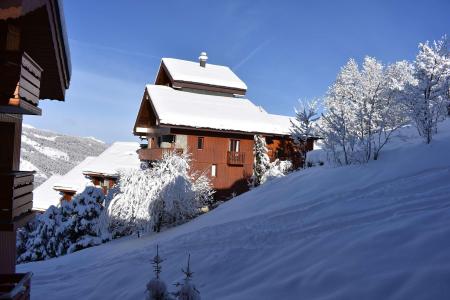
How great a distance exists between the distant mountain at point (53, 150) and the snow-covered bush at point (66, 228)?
3007 inches

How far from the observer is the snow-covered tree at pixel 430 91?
14688mm

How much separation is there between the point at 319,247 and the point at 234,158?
821 inches

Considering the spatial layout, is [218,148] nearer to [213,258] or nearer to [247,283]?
[213,258]

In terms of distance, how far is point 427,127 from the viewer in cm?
1455

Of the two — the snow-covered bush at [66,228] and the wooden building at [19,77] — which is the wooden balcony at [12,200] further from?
the snow-covered bush at [66,228]

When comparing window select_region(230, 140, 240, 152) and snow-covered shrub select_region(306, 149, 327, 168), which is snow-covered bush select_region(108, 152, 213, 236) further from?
window select_region(230, 140, 240, 152)

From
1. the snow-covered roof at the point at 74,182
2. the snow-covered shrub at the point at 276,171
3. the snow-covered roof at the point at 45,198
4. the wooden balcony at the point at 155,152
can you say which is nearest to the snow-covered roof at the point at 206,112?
the wooden balcony at the point at 155,152

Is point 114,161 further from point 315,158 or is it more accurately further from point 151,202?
point 151,202

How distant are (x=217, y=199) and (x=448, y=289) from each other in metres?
23.8

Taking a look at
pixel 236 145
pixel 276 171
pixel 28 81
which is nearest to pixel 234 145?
pixel 236 145

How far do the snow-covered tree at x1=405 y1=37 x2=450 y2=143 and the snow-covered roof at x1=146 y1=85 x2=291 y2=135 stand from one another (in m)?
14.3

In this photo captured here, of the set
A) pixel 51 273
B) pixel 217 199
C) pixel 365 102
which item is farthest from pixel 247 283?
pixel 217 199

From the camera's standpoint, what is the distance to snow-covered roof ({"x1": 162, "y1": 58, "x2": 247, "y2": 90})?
3212 centimetres

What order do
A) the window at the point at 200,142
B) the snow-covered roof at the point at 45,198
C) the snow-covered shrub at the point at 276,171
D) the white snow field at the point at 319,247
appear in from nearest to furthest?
1. the white snow field at the point at 319,247
2. the snow-covered shrub at the point at 276,171
3. the window at the point at 200,142
4. the snow-covered roof at the point at 45,198
